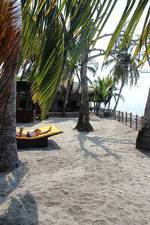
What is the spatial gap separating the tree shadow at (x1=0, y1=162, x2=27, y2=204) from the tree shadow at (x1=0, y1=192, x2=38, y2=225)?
38 cm

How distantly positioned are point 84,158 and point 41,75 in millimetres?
8863

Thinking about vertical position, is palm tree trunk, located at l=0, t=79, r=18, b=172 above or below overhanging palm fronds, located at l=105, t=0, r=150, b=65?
below

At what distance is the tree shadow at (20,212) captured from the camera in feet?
18.9

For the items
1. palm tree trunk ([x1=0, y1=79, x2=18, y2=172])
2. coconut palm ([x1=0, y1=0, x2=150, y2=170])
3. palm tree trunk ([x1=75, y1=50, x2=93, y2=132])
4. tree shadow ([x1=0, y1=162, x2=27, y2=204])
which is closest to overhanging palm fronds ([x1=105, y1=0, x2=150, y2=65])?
coconut palm ([x1=0, y1=0, x2=150, y2=170])

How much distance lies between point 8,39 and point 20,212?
482cm

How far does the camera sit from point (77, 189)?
24.8ft

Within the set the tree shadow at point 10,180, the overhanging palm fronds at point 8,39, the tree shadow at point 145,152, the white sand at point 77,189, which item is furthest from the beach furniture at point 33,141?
the overhanging palm fronds at point 8,39

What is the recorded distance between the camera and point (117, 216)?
605 centimetres

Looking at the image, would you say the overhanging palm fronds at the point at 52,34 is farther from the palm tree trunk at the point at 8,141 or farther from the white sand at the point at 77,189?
the palm tree trunk at the point at 8,141

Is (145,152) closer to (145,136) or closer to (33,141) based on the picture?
(145,136)

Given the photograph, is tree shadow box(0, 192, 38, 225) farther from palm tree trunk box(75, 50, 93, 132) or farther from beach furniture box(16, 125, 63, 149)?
palm tree trunk box(75, 50, 93, 132)

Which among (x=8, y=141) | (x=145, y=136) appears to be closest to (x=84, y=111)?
(x=145, y=136)

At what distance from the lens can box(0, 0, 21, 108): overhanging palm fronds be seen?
1.78m

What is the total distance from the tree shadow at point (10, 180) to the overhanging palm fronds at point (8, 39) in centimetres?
534
